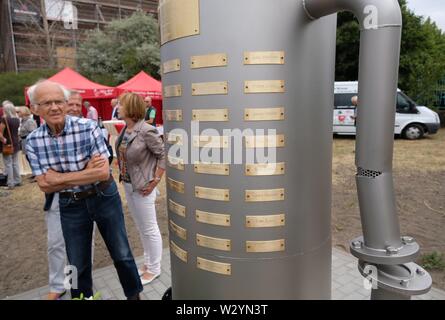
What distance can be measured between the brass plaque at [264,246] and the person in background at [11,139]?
7.32m

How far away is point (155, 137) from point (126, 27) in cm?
2560

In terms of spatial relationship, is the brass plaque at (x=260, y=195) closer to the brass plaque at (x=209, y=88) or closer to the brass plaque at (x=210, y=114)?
the brass plaque at (x=210, y=114)

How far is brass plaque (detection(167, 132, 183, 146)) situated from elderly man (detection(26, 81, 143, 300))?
0.58 meters

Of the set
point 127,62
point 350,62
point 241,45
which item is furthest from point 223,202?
point 127,62

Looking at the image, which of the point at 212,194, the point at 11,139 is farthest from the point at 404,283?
the point at 11,139

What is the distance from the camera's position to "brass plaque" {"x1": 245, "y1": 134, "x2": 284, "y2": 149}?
2.17 m

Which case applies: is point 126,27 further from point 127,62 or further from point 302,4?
point 302,4

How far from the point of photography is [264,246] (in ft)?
7.58

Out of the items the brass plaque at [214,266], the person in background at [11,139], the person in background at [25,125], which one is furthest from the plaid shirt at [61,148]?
the person in background at [25,125]

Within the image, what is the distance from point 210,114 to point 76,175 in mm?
1166

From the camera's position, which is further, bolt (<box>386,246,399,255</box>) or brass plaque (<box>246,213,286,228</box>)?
brass plaque (<box>246,213,286,228</box>)

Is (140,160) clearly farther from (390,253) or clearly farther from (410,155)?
(410,155)

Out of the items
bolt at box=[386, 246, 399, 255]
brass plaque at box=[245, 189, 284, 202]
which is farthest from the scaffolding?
bolt at box=[386, 246, 399, 255]

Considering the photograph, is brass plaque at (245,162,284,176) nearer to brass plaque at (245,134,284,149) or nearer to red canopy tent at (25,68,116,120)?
brass plaque at (245,134,284,149)
